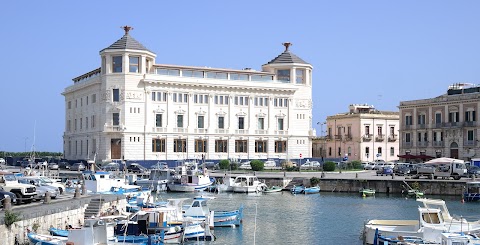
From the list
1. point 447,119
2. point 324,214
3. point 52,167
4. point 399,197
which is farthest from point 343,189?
point 52,167

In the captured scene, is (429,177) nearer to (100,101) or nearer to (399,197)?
(399,197)

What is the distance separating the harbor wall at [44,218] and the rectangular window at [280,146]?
192 ft

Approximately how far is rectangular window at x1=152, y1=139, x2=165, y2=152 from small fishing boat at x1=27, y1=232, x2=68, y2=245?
61694 mm

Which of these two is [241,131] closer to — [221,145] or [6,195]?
[221,145]

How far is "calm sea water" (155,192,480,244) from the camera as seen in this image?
38719mm

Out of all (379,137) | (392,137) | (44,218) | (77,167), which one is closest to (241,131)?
(77,167)

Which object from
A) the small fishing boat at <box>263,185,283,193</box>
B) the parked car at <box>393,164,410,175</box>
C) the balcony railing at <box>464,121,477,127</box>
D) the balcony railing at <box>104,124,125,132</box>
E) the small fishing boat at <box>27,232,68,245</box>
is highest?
the balcony railing at <box>464,121,477,127</box>

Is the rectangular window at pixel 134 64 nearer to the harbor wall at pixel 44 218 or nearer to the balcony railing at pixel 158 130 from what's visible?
the balcony railing at pixel 158 130

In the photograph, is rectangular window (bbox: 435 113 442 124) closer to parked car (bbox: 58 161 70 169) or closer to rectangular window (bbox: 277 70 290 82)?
rectangular window (bbox: 277 70 290 82)

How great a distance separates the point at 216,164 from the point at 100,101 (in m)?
17.1

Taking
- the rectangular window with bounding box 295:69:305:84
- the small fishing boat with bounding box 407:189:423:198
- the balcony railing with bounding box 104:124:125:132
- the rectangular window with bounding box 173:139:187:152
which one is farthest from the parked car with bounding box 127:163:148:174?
the small fishing boat with bounding box 407:189:423:198

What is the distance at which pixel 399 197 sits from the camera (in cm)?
6391

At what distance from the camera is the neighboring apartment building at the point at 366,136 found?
10816 centimetres

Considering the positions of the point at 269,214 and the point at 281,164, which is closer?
the point at 269,214
